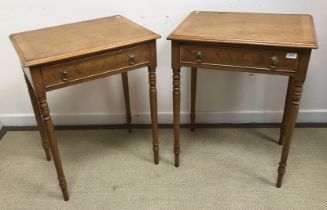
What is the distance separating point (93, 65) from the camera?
1.35 m

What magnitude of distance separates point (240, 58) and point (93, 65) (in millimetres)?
648

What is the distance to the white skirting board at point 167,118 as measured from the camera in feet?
7.06

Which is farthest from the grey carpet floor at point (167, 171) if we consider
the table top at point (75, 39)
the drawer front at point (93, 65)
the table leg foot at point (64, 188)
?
the table top at point (75, 39)

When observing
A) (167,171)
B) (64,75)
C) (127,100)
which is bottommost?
(167,171)

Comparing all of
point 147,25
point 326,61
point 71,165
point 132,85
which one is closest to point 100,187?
point 71,165

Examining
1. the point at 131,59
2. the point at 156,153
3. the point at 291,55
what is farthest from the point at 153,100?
the point at 291,55

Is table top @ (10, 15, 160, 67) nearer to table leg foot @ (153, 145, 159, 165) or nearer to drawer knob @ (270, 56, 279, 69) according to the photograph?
drawer knob @ (270, 56, 279, 69)

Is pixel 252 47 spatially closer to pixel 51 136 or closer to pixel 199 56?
pixel 199 56

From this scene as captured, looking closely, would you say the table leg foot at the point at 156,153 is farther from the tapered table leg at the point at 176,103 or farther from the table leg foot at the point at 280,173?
the table leg foot at the point at 280,173

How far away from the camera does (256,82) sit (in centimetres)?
204

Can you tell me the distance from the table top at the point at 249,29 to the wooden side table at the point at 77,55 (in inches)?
7.3

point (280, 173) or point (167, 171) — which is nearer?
point (280, 173)

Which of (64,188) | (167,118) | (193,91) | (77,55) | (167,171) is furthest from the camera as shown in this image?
(167,118)

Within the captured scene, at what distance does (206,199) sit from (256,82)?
869 millimetres
